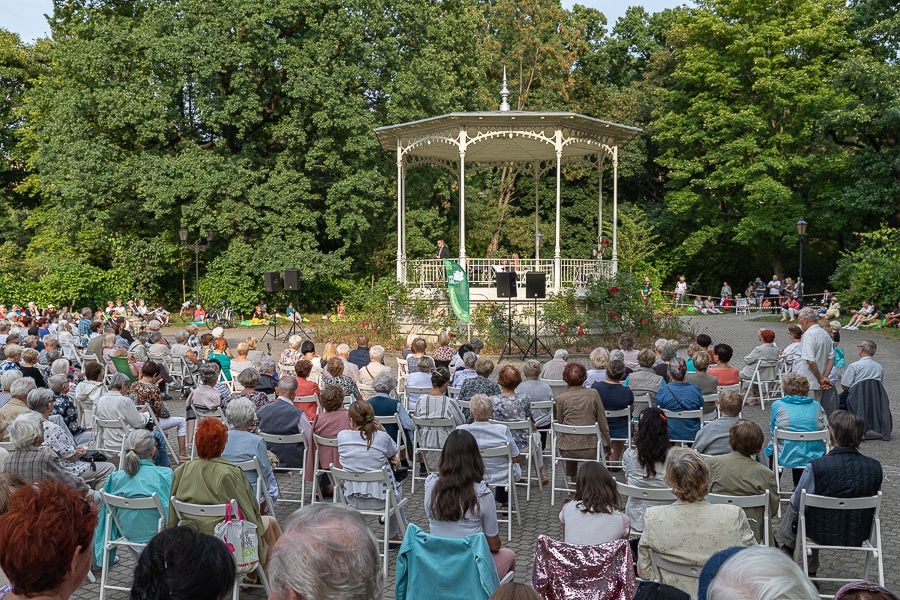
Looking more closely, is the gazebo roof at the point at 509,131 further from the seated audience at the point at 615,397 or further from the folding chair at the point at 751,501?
the folding chair at the point at 751,501

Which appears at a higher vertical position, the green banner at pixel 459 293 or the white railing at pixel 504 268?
the white railing at pixel 504 268

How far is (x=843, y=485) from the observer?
4.82 meters

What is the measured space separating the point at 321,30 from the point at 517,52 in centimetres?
A: 1109

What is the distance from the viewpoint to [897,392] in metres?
12.8

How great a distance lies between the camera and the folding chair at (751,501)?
4.63 metres

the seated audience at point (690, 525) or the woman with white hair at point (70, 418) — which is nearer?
the seated audience at point (690, 525)

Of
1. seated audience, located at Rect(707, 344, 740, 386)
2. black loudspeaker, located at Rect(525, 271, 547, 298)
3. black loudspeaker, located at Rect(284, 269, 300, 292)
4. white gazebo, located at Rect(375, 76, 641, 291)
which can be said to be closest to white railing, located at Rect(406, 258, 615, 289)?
white gazebo, located at Rect(375, 76, 641, 291)

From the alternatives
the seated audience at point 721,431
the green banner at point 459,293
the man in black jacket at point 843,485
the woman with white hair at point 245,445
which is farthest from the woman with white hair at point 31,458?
the green banner at point 459,293

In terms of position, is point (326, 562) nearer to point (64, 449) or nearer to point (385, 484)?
point (385, 484)

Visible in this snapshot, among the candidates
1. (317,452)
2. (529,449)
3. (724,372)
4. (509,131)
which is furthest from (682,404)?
(509,131)

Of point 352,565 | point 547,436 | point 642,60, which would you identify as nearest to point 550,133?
point 547,436

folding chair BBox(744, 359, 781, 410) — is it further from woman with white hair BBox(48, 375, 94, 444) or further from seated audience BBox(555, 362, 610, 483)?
woman with white hair BBox(48, 375, 94, 444)

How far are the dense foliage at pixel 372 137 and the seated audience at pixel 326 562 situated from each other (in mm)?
23743

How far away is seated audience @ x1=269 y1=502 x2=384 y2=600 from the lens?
Result: 6.85 ft
